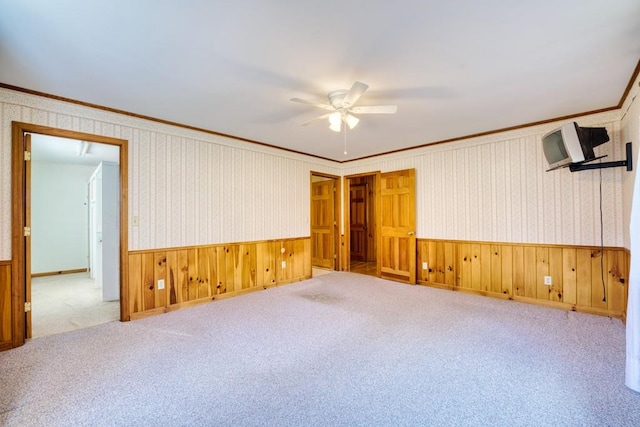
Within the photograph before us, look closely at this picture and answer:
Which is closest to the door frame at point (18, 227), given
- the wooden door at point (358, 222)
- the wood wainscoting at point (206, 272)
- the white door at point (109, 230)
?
the wood wainscoting at point (206, 272)

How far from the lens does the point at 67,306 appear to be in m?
3.74

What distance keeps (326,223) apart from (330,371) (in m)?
4.36

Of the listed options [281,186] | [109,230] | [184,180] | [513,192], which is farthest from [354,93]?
[109,230]

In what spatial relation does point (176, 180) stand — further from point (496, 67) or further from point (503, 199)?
point (503, 199)

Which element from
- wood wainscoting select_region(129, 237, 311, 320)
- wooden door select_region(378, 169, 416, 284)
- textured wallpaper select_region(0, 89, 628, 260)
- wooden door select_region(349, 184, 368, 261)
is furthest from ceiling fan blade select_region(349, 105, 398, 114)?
wooden door select_region(349, 184, 368, 261)

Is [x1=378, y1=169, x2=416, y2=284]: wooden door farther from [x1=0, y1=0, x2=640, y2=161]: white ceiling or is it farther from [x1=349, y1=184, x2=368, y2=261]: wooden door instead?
[x1=349, y1=184, x2=368, y2=261]: wooden door

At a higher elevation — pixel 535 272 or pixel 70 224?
pixel 70 224

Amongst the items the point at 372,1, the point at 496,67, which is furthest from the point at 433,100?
the point at 372,1

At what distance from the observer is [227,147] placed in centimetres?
420

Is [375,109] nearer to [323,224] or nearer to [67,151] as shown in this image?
[323,224]

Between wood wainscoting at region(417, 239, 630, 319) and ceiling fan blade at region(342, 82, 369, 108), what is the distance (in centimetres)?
303

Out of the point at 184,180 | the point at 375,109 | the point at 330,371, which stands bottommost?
the point at 330,371

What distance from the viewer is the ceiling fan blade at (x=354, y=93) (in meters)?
2.18

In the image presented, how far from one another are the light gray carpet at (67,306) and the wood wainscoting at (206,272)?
0.48 metres
